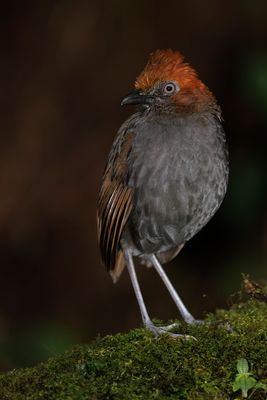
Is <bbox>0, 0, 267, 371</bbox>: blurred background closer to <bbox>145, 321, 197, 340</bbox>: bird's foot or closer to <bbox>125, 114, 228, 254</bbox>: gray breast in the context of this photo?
<bbox>125, 114, 228, 254</bbox>: gray breast

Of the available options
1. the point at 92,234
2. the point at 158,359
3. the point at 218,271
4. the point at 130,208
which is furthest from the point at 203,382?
the point at 92,234

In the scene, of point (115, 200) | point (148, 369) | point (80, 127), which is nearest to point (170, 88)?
point (115, 200)

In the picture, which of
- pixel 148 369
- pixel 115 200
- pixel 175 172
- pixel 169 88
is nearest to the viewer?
pixel 148 369

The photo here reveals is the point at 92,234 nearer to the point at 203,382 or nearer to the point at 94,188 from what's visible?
the point at 94,188

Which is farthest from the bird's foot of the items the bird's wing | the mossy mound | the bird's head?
the bird's head

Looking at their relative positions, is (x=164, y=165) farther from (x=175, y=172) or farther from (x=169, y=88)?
(x=169, y=88)

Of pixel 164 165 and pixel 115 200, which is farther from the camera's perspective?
pixel 115 200
